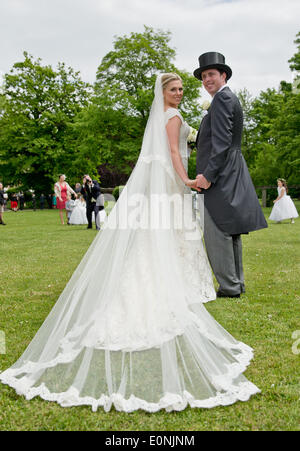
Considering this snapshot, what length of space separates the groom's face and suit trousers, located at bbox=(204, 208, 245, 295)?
1.62 m

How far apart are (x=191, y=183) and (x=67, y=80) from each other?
45512 mm

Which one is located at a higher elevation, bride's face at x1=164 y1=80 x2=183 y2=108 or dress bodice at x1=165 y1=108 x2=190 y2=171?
bride's face at x1=164 y1=80 x2=183 y2=108

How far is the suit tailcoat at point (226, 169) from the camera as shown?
5.23 m

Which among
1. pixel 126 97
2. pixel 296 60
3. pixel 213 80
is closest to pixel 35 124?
pixel 126 97

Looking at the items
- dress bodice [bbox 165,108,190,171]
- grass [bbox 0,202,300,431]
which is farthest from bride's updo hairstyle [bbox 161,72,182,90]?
grass [bbox 0,202,300,431]

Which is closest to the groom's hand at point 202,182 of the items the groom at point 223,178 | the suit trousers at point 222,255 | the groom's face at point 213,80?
the groom at point 223,178

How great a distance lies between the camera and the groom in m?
5.25

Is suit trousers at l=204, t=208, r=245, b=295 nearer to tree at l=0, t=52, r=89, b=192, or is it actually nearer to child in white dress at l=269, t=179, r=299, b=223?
child in white dress at l=269, t=179, r=299, b=223

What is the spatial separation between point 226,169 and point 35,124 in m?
42.0

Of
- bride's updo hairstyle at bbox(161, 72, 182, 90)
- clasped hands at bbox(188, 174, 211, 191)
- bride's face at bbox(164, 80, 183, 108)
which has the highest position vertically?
bride's updo hairstyle at bbox(161, 72, 182, 90)

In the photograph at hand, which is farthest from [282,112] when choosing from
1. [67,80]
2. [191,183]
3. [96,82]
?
[191,183]

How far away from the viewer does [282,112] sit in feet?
107

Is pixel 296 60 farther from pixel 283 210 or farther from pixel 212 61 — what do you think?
pixel 212 61

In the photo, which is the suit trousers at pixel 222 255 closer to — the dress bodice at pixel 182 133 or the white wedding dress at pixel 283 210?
the dress bodice at pixel 182 133
